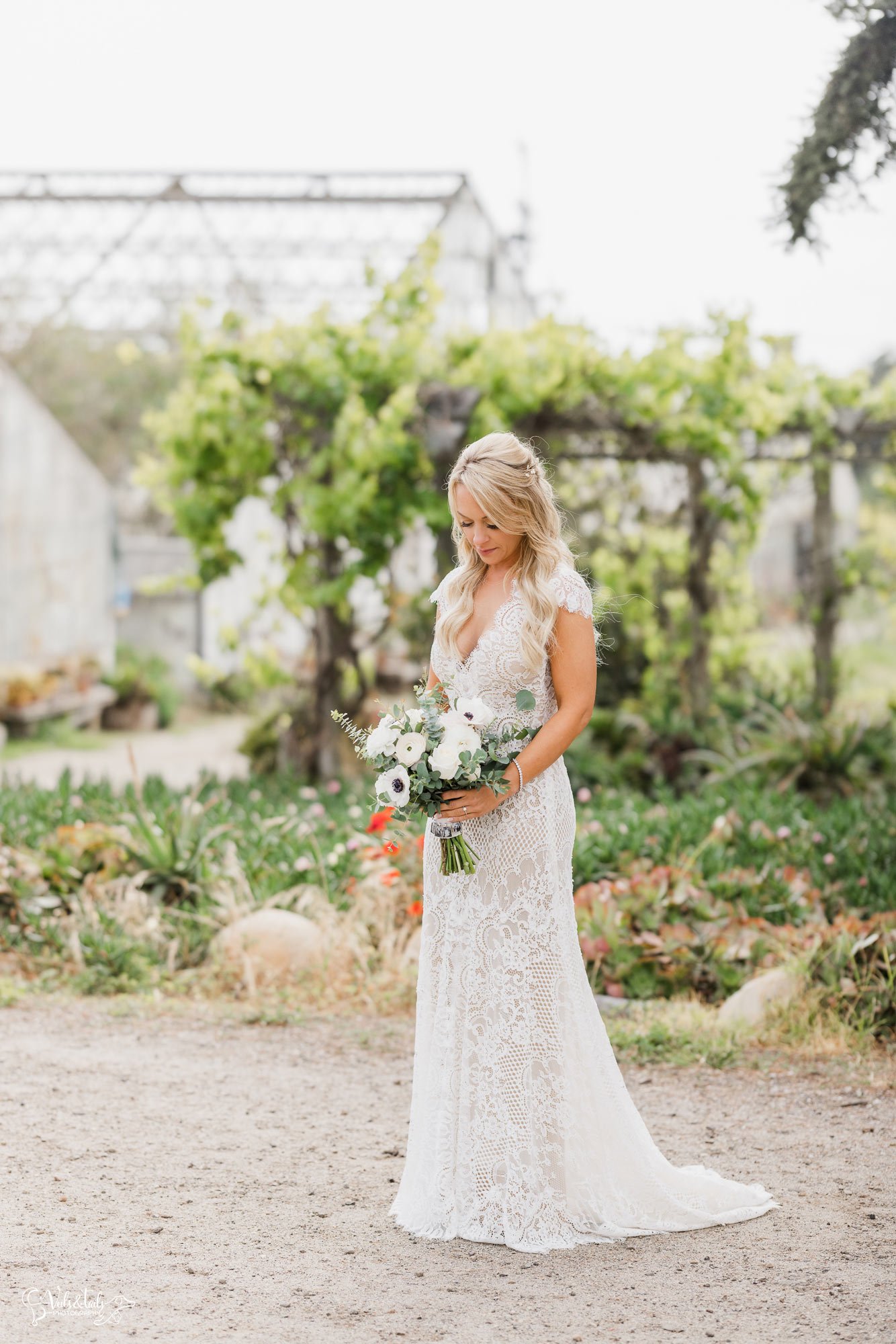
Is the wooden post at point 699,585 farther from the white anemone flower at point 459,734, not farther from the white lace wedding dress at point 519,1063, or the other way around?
the white anemone flower at point 459,734

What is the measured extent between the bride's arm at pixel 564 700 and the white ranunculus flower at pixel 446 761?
168mm

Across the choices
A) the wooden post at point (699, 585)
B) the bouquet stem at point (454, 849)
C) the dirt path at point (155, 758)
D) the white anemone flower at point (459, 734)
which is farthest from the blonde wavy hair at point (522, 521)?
the dirt path at point (155, 758)

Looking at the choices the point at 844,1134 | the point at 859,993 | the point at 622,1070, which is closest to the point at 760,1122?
the point at 844,1134

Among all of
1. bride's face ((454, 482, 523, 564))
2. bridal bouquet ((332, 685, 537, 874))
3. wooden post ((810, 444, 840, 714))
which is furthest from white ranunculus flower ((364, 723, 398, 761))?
wooden post ((810, 444, 840, 714))

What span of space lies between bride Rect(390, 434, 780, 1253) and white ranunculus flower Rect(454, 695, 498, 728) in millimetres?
154

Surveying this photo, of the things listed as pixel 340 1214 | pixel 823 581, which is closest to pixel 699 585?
pixel 823 581

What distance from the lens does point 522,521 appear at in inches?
136

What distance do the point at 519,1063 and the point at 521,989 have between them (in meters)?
0.18

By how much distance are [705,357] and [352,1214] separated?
6.82 metres

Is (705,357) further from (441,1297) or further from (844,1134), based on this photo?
(441,1297)

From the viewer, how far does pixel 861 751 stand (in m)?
8.79

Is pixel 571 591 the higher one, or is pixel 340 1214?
pixel 571 591

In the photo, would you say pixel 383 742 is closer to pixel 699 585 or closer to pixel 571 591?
pixel 571 591

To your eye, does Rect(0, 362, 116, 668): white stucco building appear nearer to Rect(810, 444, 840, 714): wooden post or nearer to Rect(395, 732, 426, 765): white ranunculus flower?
Rect(810, 444, 840, 714): wooden post
